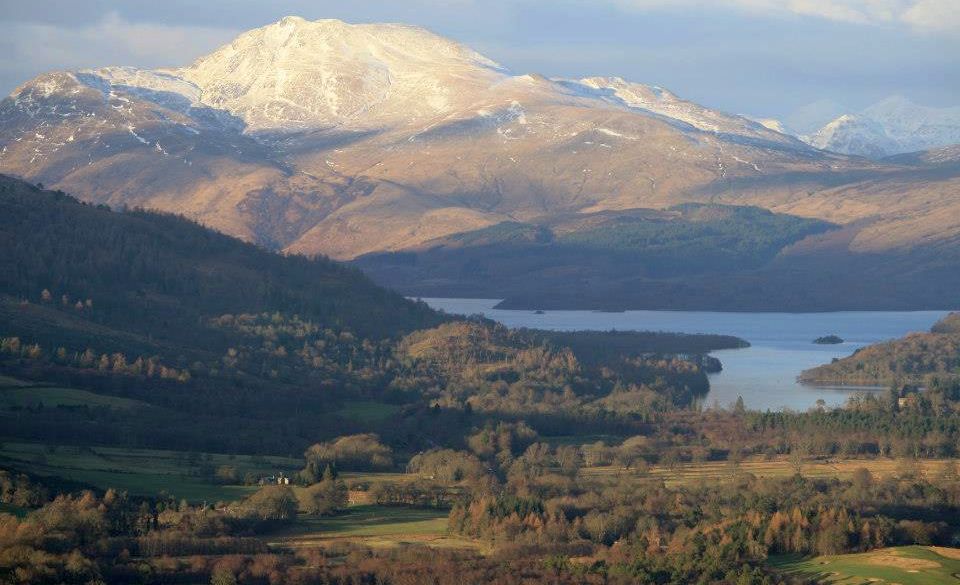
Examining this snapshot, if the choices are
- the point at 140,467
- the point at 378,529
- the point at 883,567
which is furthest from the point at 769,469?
the point at 140,467

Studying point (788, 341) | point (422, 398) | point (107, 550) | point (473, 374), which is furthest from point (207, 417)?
point (788, 341)

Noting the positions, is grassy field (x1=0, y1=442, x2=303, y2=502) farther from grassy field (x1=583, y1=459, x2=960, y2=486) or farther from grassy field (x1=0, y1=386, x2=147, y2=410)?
grassy field (x1=583, y1=459, x2=960, y2=486)

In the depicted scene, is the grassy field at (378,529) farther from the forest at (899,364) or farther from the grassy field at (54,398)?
the forest at (899,364)

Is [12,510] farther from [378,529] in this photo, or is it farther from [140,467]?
[140,467]

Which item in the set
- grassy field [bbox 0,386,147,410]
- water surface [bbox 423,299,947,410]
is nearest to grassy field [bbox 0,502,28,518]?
grassy field [bbox 0,386,147,410]

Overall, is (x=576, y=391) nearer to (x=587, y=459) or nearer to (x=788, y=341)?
(x=587, y=459)
